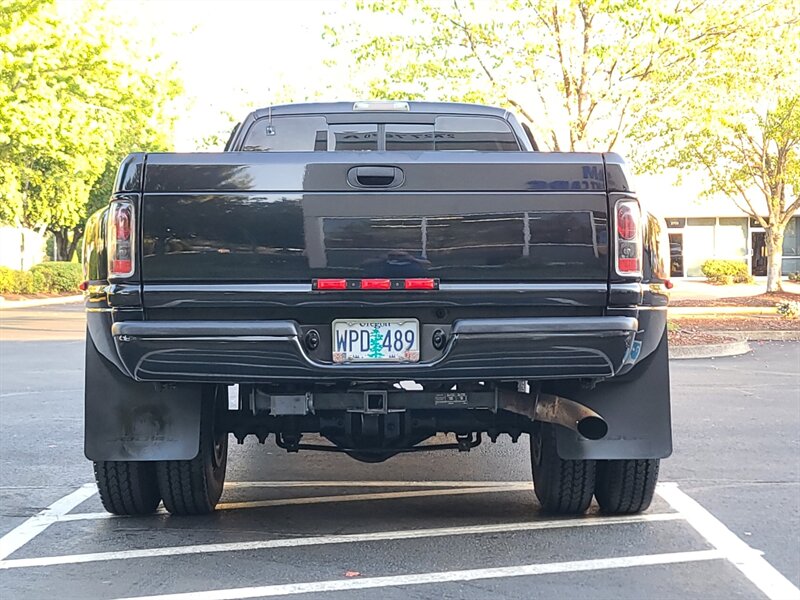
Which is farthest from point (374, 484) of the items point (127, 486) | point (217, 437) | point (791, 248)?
point (791, 248)

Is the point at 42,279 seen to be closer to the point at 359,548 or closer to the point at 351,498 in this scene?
the point at 351,498

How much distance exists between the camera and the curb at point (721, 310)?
23.2 meters

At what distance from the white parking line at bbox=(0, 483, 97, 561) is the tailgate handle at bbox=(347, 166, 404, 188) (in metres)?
2.33

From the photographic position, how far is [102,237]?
15.5ft

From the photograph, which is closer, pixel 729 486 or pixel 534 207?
pixel 534 207

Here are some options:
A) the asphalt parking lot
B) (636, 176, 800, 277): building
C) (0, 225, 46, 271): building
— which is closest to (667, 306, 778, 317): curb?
the asphalt parking lot

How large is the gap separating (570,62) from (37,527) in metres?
12.1

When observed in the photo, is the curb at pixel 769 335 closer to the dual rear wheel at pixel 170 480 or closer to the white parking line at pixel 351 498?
the white parking line at pixel 351 498

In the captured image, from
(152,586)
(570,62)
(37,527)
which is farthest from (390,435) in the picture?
(570,62)

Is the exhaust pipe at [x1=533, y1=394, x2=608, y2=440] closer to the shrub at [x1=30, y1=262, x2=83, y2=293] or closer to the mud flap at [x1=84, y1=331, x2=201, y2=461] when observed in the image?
the mud flap at [x1=84, y1=331, x2=201, y2=461]

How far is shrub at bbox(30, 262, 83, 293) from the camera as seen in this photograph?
37.6m

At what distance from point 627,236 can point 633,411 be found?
927 millimetres

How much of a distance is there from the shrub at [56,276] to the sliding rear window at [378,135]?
3197 cm

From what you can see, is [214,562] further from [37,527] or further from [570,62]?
[570,62]
